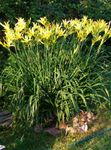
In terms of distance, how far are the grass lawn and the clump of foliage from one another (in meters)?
0.24

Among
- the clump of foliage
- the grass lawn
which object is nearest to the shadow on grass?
the grass lawn

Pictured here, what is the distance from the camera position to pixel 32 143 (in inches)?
238

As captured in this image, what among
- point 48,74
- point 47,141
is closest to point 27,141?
point 47,141

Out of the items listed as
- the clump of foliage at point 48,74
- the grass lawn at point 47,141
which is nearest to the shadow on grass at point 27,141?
the grass lawn at point 47,141

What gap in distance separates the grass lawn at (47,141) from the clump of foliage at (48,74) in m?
0.24

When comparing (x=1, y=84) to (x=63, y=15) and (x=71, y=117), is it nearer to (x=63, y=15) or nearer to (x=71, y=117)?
(x=71, y=117)

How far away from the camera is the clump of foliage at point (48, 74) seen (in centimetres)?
614

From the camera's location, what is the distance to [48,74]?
6250 mm

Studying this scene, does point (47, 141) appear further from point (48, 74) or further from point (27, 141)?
point (48, 74)

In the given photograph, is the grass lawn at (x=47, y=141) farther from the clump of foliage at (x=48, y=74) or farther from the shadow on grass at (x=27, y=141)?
the clump of foliage at (x=48, y=74)

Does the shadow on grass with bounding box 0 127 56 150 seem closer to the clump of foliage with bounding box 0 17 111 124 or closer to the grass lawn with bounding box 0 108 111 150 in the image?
the grass lawn with bounding box 0 108 111 150

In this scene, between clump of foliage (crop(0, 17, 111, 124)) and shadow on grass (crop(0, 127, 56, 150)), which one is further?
clump of foliage (crop(0, 17, 111, 124))

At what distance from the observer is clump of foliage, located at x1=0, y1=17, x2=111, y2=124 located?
20.1 ft

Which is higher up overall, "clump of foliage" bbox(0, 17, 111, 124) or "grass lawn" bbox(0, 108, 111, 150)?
"clump of foliage" bbox(0, 17, 111, 124)
